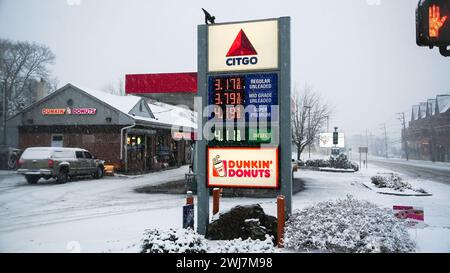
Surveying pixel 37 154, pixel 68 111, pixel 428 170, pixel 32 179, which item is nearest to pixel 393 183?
pixel 37 154

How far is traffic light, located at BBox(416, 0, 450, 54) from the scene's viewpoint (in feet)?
13.6

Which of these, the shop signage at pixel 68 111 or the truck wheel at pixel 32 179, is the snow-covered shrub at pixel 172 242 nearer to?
the truck wheel at pixel 32 179

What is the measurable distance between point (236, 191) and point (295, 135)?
90.1 ft

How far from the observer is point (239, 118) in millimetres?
8188

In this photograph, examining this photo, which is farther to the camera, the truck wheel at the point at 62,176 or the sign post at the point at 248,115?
the truck wheel at the point at 62,176

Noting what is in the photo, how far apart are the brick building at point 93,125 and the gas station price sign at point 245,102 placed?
762 inches

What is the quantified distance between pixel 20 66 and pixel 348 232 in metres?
51.3

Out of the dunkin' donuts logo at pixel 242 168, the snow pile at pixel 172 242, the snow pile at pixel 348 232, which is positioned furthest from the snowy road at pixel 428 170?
the snow pile at pixel 172 242

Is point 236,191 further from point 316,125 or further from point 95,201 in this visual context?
point 316,125

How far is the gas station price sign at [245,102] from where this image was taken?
815cm

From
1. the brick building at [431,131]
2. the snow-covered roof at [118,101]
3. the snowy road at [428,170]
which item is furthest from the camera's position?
the brick building at [431,131]

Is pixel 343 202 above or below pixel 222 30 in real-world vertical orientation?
below

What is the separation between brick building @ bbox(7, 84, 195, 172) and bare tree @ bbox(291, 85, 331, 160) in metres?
18.9
